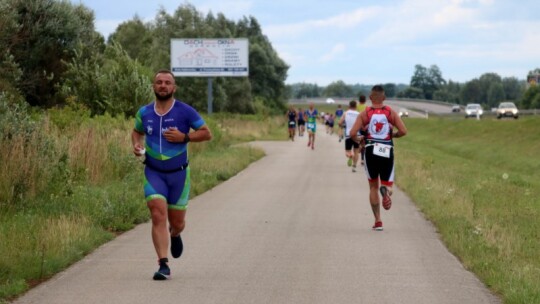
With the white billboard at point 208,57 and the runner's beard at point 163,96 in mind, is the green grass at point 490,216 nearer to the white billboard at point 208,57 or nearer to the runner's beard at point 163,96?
the runner's beard at point 163,96

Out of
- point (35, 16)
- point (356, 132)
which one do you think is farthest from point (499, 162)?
point (356, 132)

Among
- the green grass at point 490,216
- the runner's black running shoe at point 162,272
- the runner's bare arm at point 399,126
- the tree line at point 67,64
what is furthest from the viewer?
the tree line at point 67,64

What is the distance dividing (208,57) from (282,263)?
41.9m

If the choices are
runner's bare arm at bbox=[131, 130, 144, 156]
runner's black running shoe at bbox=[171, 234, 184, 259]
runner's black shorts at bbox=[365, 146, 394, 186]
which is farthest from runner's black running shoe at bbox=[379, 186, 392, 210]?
runner's bare arm at bbox=[131, 130, 144, 156]

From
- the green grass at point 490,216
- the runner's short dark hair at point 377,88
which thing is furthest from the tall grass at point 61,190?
the green grass at point 490,216

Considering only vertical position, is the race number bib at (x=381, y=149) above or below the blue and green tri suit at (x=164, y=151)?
below

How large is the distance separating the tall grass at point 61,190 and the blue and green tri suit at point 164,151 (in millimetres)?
1324

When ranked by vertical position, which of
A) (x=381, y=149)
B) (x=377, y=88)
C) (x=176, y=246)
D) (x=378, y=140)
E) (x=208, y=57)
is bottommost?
(x=176, y=246)

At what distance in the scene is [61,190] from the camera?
43.2 feet

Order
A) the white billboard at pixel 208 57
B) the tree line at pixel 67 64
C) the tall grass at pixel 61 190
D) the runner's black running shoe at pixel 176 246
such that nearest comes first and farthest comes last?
the runner's black running shoe at pixel 176 246
the tall grass at pixel 61 190
the tree line at pixel 67 64
the white billboard at pixel 208 57

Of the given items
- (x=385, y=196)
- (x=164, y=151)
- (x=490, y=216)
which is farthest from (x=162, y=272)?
(x=490, y=216)

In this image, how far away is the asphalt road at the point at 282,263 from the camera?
779 centimetres

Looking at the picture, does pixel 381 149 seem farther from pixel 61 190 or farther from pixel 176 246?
pixel 61 190

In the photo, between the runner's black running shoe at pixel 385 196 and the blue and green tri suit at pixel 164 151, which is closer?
the blue and green tri suit at pixel 164 151
